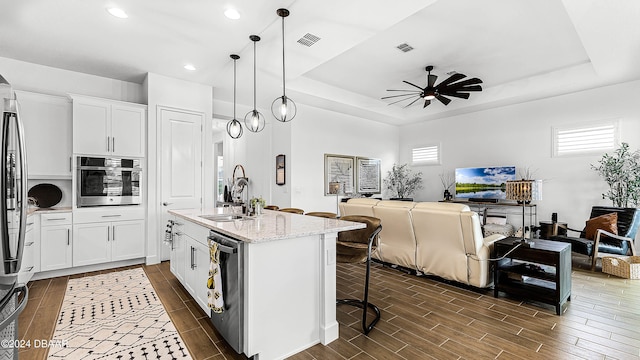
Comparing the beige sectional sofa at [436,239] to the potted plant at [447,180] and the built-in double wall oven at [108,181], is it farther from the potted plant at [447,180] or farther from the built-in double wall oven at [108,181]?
the potted plant at [447,180]

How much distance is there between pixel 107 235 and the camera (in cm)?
413

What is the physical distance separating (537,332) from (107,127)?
5.59 m

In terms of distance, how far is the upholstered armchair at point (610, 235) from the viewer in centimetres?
404

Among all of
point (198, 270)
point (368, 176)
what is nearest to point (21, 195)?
point (198, 270)

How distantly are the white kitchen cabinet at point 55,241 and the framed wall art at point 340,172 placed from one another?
4.40m

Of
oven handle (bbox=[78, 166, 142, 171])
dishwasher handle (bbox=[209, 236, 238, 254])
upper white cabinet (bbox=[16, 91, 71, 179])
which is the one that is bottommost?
dishwasher handle (bbox=[209, 236, 238, 254])

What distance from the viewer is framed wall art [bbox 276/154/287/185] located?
6.09 m

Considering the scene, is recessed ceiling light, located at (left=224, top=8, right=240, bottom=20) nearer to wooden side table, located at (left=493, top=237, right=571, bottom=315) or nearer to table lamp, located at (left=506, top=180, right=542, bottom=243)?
table lamp, located at (left=506, top=180, right=542, bottom=243)

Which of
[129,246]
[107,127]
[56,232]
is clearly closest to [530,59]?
[107,127]

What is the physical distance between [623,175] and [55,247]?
28.0 feet

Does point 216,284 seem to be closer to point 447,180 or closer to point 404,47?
point 404,47

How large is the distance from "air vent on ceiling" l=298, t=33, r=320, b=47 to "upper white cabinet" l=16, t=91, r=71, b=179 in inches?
139

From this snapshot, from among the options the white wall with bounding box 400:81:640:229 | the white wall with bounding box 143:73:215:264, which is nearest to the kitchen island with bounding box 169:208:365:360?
the white wall with bounding box 143:73:215:264

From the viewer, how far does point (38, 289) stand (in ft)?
11.1
